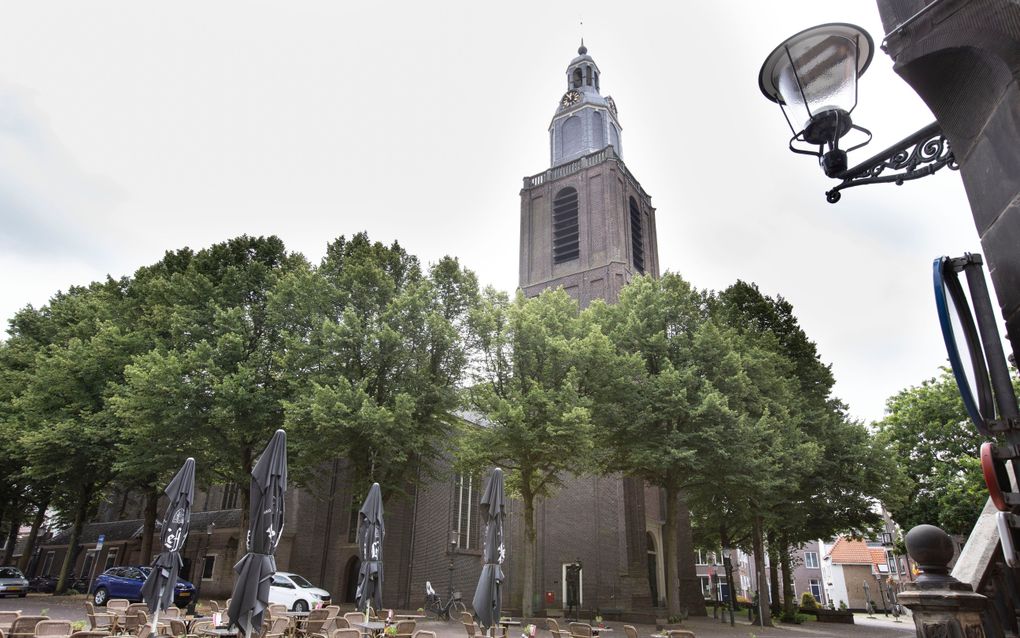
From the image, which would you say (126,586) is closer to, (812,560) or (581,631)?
(581,631)

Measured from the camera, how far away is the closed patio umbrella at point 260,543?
30.2ft

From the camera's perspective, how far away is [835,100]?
377cm

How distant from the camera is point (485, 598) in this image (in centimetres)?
1263

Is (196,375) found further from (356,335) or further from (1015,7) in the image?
(1015,7)

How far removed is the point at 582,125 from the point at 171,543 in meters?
39.3

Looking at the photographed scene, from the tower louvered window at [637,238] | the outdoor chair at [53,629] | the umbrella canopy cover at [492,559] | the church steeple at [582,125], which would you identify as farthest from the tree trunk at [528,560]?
the church steeple at [582,125]

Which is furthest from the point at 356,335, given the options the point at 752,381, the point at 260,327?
the point at 752,381

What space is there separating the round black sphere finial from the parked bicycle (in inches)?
883

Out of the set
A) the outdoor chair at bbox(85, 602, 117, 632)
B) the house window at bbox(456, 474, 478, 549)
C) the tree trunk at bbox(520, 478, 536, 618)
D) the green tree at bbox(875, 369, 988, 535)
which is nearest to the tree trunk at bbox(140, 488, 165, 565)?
the outdoor chair at bbox(85, 602, 117, 632)

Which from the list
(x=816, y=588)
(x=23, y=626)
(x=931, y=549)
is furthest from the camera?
(x=816, y=588)

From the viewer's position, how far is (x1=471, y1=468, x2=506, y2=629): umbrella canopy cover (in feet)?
41.2

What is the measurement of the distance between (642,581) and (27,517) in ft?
114

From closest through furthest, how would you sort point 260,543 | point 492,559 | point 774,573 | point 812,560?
point 260,543, point 492,559, point 774,573, point 812,560

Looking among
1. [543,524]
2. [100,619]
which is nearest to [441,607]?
[543,524]
